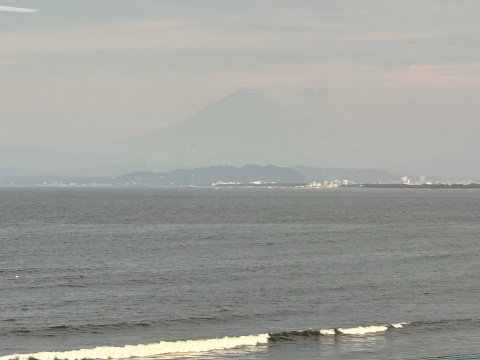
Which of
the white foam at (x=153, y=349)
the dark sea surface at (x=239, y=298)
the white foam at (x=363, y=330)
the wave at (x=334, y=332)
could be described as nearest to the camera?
the white foam at (x=153, y=349)

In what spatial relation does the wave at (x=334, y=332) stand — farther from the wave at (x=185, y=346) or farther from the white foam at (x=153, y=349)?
the white foam at (x=153, y=349)

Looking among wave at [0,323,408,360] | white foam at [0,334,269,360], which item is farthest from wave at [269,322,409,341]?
white foam at [0,334,269,360]

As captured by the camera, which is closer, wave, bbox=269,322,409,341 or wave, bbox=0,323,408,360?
wave, bbox=0,323,408,360

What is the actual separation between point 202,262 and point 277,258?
33.2 ft

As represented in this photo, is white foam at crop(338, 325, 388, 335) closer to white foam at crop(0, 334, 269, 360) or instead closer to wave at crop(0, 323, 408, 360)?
wave at crop(0, 323, 408, 360)

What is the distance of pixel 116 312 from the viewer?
176 ft

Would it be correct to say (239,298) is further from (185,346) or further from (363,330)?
(185,346)

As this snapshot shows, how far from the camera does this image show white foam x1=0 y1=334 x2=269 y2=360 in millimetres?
40438

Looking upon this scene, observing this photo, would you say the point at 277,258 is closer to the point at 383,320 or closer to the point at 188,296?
the point at 188,296

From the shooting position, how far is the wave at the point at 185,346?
40500 mm

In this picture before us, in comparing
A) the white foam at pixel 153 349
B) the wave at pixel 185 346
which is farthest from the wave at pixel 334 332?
→ the white foam at pixel 153 349

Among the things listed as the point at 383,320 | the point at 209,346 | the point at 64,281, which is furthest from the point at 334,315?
the point at 64,281

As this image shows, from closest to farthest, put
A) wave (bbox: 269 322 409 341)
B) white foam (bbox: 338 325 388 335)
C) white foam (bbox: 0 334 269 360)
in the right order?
white foam (bbox: 0 334 269 360), wave (bbox: 269 322 409 341), white foam (bbox: 338 325 388 335)

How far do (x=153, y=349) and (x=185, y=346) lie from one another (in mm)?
1804
